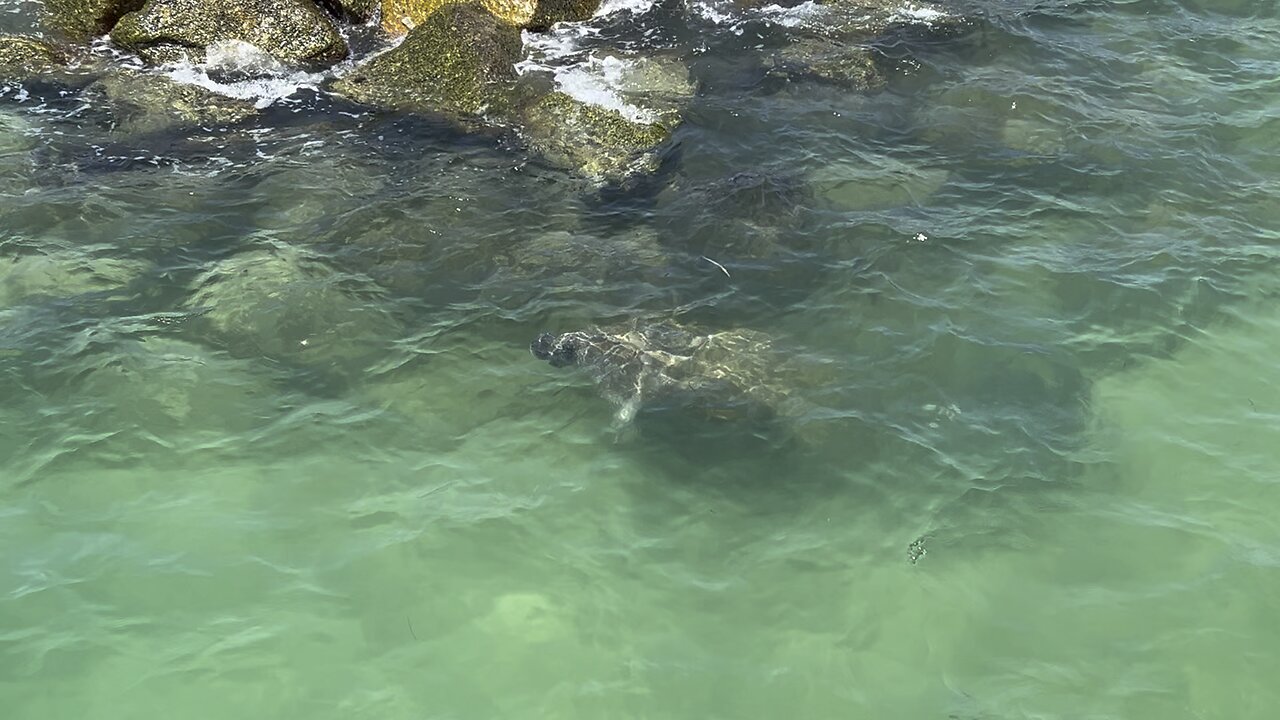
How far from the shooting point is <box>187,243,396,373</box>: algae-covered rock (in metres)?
9.96

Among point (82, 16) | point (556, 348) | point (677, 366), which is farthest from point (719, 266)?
point (82, 16)

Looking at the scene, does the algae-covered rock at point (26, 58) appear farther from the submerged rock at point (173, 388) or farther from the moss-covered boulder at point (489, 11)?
the submerged rock at point (173, 388)

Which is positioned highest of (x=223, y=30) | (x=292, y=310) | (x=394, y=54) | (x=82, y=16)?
(x=82, y=16)

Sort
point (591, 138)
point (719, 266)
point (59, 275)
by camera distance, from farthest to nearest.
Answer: point (591, 138) → point (719, 266) → point (59, 275)

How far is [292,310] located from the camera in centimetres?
1032

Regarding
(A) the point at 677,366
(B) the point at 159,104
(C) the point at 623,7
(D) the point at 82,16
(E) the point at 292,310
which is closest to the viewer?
(A) the point at 677,366

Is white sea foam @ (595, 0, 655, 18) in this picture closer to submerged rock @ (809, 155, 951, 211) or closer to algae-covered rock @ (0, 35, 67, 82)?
submerged rock @ (809, 155, 951, 211)

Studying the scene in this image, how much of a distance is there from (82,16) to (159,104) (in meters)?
3.24

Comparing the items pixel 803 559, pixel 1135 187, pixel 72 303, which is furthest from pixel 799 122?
pixel 72 303

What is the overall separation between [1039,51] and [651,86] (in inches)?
264

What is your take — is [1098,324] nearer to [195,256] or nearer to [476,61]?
[476,61]

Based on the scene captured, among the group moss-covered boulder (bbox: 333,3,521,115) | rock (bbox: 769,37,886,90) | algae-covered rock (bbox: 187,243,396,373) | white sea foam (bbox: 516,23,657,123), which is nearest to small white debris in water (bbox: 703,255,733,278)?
white sea foam (bbox: 516,23,657,123)

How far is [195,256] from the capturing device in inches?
439

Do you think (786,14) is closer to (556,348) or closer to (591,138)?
(591,138)
